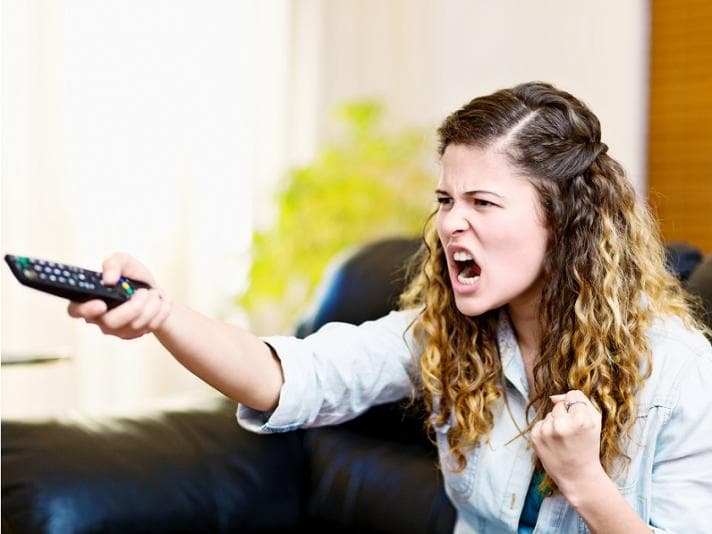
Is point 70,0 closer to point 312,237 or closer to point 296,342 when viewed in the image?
point 312,237

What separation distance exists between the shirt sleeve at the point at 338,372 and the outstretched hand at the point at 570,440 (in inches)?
12.8

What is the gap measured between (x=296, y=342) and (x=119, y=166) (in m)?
1.87

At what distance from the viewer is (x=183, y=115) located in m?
3.20

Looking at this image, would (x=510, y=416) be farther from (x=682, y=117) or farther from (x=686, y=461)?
(x=682, y=117)

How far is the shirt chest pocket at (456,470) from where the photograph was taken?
1.41 meters

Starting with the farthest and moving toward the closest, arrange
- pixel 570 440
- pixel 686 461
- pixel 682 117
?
pixel 682 117 < pixel 686 461 < pixel 570 440

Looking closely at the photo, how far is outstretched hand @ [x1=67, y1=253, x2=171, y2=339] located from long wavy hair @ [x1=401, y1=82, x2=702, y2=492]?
1.60ft

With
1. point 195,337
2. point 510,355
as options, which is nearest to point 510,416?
point 510,355

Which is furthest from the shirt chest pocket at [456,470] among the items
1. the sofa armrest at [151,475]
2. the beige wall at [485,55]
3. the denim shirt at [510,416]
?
the beige wall at [485,55]

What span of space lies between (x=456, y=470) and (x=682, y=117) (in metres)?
1.99

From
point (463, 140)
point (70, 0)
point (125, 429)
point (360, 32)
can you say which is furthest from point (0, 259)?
point (463, 140)

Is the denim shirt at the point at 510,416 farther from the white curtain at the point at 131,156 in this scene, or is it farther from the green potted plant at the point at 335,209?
the green potted plant at the point at 335,209

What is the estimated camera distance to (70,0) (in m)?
2.92

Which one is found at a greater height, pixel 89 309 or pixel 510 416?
pixel 89 309
